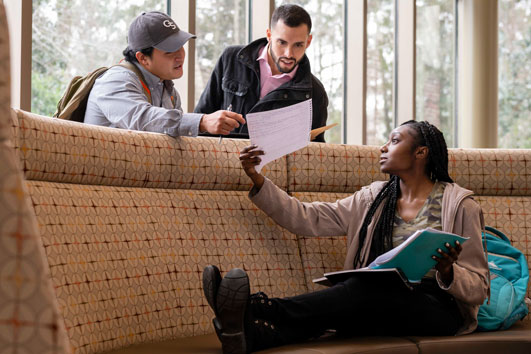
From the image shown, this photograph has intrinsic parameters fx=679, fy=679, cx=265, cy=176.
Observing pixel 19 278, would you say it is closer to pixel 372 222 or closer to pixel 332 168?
pixel 372 222

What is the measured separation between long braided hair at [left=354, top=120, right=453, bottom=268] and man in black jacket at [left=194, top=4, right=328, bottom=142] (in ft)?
1.53

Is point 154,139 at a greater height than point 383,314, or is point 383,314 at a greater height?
point 154,139

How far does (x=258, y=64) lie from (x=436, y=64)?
2832mm

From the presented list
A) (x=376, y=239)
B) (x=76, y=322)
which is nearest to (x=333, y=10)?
(x=376, y=239)

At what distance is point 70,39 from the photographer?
10.7 feet

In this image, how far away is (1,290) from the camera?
0.43 meters

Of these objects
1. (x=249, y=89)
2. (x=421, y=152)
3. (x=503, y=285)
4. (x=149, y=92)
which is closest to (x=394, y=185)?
(x=421, y=152)

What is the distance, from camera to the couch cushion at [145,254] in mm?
1661

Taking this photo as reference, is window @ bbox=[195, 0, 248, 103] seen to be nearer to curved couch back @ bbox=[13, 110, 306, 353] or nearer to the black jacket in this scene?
the black jacket

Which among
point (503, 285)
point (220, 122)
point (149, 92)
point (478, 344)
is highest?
point (149, 92)

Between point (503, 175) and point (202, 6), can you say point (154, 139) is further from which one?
point (202, 6)

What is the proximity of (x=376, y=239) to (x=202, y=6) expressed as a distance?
2152 millimetres

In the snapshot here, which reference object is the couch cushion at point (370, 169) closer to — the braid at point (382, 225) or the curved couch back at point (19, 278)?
the braid at point (382, 225)

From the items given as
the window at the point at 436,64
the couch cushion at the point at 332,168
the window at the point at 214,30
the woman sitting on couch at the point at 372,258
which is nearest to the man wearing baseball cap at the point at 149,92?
the woman sitting on couch at the point at 372,258
